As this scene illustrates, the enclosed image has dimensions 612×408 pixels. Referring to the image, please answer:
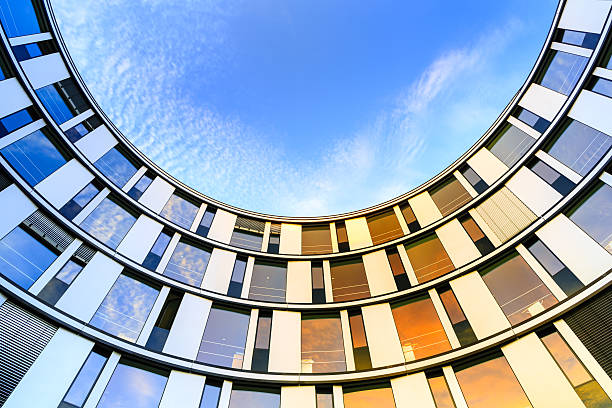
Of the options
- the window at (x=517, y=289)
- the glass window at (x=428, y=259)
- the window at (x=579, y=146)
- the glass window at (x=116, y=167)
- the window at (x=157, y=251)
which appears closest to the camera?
the window at (x=517, y=289)

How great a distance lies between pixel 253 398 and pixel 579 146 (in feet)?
56.0

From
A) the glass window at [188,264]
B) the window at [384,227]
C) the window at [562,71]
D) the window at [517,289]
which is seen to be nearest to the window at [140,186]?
the glass window at [188,264]

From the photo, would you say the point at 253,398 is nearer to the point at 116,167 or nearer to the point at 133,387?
the point at 133,387

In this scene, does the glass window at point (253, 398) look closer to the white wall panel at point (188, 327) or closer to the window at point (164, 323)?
the white wall panel at point (188, 327)

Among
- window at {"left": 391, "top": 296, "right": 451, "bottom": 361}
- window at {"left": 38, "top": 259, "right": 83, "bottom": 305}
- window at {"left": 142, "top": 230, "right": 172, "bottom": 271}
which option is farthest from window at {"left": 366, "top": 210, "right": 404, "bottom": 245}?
window at {"left": 38, "top": 259, "right": 83, "bottom": 305}

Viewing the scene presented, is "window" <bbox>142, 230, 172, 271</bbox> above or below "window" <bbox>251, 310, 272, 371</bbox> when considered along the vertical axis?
above

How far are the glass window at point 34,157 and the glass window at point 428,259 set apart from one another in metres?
17.5

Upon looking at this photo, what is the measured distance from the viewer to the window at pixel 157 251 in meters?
16.5

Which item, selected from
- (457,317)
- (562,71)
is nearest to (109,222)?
(457,317)

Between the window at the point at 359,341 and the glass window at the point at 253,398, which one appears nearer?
the glass window at the point at 253,398

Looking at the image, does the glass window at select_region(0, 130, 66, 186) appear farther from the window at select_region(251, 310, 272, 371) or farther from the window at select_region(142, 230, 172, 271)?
the window at select_region(251, 310, 272, 371)

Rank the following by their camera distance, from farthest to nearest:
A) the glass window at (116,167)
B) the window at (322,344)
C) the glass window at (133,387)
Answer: the glass window at (116,167), the window at (322,344), the glass window at (133,387)

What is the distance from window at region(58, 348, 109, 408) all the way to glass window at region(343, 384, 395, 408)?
380 inches

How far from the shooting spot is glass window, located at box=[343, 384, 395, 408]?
13.8m
